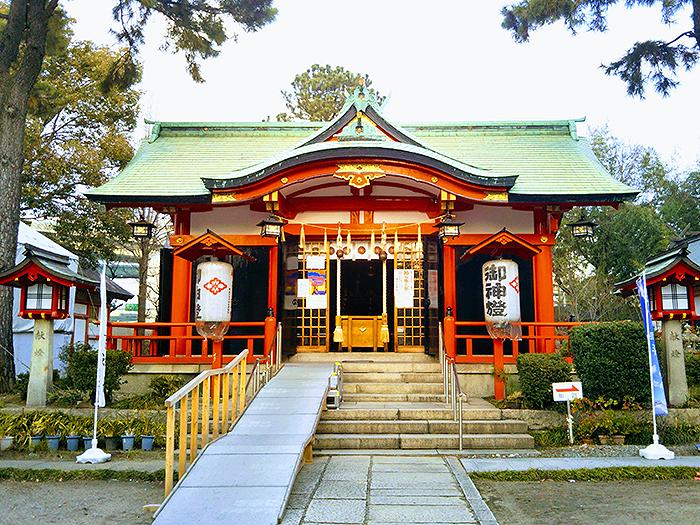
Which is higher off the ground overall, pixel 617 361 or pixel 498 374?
pixel 617 361

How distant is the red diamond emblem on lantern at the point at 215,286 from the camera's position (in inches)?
411

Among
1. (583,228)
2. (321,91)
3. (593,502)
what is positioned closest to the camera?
(593,502)

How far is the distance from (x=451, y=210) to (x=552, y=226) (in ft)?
7.65

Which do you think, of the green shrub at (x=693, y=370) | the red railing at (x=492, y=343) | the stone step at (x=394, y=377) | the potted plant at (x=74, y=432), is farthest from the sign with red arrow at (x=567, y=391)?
the potted plant at (x=74, y=432)

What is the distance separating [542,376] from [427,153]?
4627 millimetres

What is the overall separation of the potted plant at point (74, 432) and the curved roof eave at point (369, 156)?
5014 mm

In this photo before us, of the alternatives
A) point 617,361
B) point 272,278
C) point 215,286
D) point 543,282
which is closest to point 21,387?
point 215,286

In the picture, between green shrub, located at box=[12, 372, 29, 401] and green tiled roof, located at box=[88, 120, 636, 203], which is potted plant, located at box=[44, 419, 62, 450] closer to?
green shrub, located at box=[12, 372, 29, 401]

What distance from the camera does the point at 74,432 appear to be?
28.5 feet

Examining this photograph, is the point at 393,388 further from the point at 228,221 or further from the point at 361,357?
the point at 228,221

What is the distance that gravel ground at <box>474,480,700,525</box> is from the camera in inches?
217

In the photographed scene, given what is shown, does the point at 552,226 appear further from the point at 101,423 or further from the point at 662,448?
the point at 101,423

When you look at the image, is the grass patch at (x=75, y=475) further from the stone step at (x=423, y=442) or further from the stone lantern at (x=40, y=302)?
the stone step at (x=423, y=442)

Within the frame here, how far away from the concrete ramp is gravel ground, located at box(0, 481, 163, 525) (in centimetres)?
65
